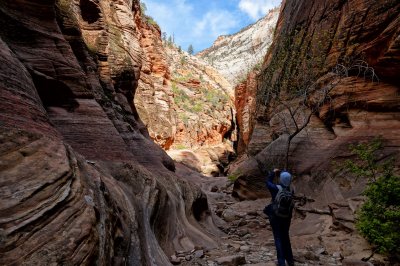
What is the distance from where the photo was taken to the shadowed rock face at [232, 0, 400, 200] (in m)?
11.3

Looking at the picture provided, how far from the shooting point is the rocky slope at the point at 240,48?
7944cm

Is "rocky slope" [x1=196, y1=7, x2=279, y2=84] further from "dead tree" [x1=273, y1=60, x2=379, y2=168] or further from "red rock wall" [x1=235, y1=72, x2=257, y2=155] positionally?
"dead tree" [x1=273, y1=60, x2=379, y2=168]

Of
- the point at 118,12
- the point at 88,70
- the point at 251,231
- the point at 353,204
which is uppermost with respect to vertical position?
the point at 118,12

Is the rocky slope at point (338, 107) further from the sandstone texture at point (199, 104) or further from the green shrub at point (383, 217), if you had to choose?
the sandstone texture at point (199, 104)

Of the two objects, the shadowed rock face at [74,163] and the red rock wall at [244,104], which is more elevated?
the red rock wall at [244,104]

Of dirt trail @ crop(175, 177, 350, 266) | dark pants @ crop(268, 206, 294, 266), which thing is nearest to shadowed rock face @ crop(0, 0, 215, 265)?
dirt trail @ crop(175, 177, 350, 266)

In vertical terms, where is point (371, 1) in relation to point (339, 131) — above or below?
above

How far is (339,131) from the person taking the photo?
43.6 feet

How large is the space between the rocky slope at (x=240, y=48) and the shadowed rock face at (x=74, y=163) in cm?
6676

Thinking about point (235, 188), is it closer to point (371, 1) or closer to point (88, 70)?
point (88, 70)

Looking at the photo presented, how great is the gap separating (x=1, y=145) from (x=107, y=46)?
36.1 ft

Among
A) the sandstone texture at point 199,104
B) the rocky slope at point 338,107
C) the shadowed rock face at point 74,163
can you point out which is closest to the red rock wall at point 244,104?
the sandstone texture at point 199,104

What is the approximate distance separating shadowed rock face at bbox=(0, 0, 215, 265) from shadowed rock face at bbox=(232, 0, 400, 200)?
5148 millimetres

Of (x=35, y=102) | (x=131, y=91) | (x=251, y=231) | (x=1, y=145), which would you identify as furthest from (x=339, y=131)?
(x=1, y=145)
